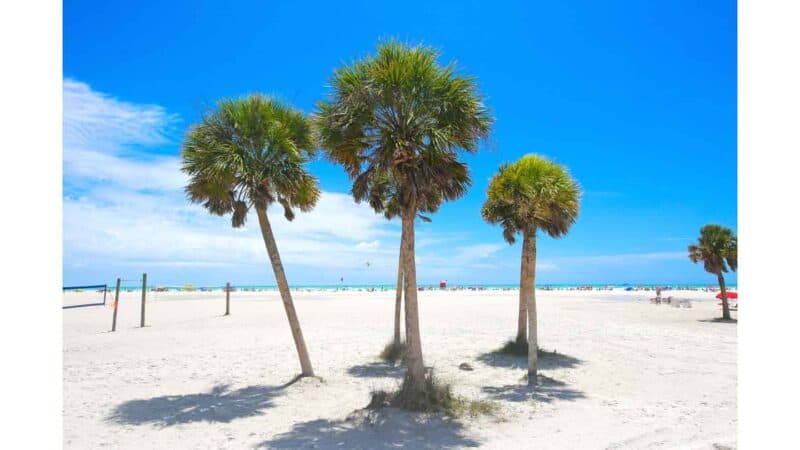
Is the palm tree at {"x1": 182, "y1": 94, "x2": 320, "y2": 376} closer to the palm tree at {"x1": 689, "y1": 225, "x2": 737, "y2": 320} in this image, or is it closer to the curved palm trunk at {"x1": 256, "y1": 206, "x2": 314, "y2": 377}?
the curved palm trunk at {"x1": 256, "y1": 206, "x2": 314, "y2": 377}

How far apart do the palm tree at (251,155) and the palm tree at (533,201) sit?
5.47 meters

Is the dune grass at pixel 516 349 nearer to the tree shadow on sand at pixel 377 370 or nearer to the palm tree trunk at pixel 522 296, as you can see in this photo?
the palm tree trunk at pixel 522 296

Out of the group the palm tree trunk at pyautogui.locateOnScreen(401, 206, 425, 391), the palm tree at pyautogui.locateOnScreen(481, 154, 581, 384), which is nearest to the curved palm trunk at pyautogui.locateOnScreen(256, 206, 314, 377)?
the palm tree trunk at pyautogui.locateOnScreen(401, 206, 425, 391)

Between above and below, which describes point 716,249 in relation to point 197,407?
above

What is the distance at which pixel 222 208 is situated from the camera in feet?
39.1

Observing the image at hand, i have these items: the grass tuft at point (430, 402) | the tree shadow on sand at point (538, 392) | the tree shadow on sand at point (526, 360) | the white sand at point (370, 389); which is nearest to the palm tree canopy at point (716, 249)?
the white sand at point (370, 389)

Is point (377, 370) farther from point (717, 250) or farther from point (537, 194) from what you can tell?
point (717, 250)

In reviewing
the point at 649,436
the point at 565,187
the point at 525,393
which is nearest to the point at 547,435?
the point at 649,436

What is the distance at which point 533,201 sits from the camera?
1246cm

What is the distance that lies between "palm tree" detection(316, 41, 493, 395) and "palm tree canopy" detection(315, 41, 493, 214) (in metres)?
0.02

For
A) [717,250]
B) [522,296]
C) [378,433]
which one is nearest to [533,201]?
[522,296]

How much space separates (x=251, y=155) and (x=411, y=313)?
5126 millimetres

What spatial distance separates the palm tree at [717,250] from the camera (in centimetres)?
2634

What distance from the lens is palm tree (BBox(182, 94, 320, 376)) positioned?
10.7 metres
